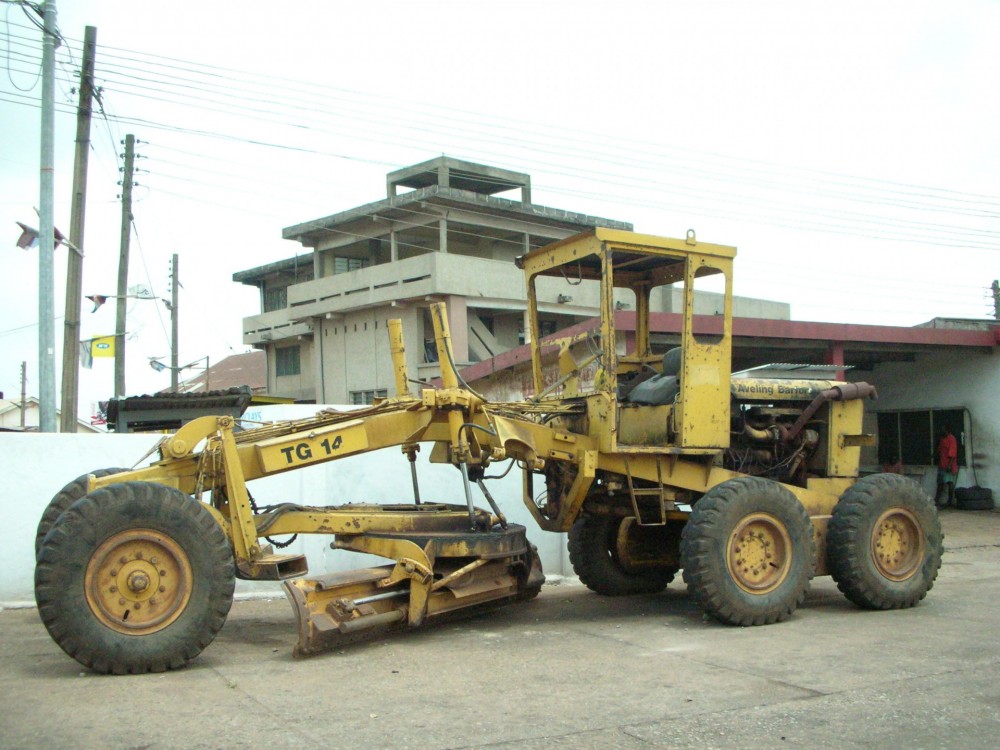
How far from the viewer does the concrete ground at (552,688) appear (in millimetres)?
4969

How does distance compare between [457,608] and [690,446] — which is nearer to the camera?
[457,608]

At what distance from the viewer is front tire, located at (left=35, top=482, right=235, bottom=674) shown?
6109 millimetres

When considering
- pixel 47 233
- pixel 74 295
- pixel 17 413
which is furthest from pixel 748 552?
pixel 17 413

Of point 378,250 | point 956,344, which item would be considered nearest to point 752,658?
point 956,344

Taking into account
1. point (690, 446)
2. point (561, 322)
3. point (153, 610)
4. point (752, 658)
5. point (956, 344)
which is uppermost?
point (561, 322)

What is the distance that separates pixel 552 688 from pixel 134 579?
2706mm

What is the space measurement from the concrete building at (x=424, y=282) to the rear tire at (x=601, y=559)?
69.3ft

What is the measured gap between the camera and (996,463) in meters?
A: 19.2

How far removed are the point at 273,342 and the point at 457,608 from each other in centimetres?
3600

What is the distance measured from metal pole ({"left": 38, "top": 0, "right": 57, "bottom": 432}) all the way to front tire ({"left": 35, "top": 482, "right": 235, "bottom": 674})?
758 cm

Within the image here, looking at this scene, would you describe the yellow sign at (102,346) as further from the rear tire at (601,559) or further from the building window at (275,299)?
the building window at (275,299)

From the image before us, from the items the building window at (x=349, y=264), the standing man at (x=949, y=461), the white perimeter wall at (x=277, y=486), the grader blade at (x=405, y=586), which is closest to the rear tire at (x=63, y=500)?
the grader blade at (x=405, y=586)

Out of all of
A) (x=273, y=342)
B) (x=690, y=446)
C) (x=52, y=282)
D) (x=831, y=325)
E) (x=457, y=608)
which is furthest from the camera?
(x=273, y=342)

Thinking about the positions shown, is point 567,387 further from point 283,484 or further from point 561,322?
point 561,322
